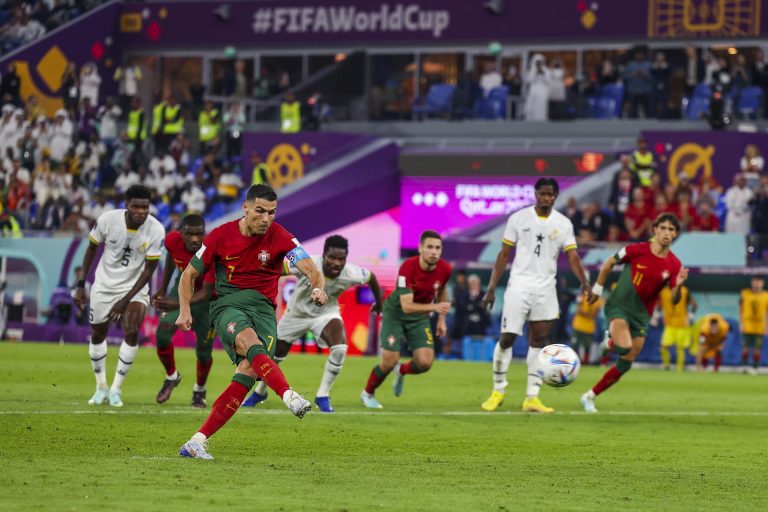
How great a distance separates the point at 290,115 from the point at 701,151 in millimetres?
11617

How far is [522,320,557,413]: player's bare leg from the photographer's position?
→ 16.5 meters

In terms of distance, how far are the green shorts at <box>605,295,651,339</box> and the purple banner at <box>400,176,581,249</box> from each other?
62.1ft

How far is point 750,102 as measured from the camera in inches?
1389

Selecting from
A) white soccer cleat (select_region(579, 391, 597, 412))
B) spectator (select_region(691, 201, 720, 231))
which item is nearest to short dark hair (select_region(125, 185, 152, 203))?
white soccer cleat (select_region(579, 391, 597, 412))

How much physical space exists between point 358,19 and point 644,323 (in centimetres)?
2808

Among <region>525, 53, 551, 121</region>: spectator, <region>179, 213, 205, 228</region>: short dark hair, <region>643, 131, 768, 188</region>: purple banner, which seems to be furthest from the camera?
<region>525, 53, 551, 121</region>: spectator

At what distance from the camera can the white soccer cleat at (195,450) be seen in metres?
10.5

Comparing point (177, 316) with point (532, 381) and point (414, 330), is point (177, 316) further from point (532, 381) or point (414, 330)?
point (532, 381)

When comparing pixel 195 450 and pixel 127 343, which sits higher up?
pixel 127 343

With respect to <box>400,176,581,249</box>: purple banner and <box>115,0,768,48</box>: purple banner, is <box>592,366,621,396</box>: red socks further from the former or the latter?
<box>115,0,768,48</box>: purple banner

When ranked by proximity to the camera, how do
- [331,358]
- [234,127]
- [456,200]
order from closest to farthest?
[331,358] → [456,200] → [234,127]

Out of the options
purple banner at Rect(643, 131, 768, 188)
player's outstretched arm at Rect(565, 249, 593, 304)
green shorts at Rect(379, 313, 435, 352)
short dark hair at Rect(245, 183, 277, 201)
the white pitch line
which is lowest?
the white pitch line

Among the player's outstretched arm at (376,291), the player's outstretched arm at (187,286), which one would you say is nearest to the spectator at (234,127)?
A: the player's outstretched arm at (376,291)

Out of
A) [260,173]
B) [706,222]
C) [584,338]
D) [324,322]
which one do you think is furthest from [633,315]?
[260,173]
